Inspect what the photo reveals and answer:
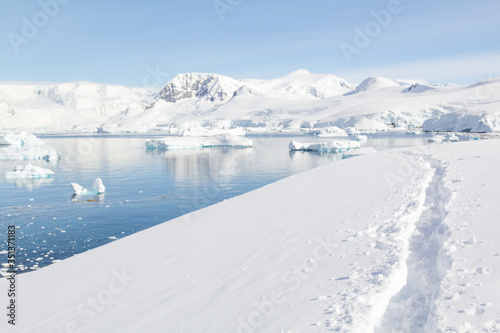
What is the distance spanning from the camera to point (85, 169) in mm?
32438

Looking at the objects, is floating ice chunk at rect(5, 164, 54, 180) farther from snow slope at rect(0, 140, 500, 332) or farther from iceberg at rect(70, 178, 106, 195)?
snow slope at rect(0, 140, 500, 332)

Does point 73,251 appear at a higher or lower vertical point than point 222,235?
lower

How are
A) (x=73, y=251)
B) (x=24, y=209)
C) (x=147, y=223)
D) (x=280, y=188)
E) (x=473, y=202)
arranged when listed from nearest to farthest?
(x=473, y=202)
(x=73, y=251)
(x=280, y=188)
(x=147, y=223)
(x=24, y=209)

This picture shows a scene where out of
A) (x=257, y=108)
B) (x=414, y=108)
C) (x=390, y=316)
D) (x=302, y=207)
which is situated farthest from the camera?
(x=257, y=108)

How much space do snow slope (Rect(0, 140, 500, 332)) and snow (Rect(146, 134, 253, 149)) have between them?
45961 mm

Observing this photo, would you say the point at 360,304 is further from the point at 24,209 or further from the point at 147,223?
the point at 24,209

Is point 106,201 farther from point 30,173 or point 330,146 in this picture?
point 330,146

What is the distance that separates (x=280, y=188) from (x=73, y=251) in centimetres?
764

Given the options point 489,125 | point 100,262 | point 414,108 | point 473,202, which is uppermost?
point 414,108

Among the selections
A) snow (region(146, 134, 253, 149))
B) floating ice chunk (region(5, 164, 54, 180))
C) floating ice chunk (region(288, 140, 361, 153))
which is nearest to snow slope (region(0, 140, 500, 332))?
floating ice chunk (region(5, 164, 54, 180))

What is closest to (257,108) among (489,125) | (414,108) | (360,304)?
(414,108)

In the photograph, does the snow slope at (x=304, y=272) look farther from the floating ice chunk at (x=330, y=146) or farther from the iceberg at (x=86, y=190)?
the floating ice chunk at (x=330, y=146)

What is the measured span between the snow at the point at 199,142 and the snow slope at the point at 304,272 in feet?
151

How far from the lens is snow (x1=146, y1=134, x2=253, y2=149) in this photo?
55.7 metres
